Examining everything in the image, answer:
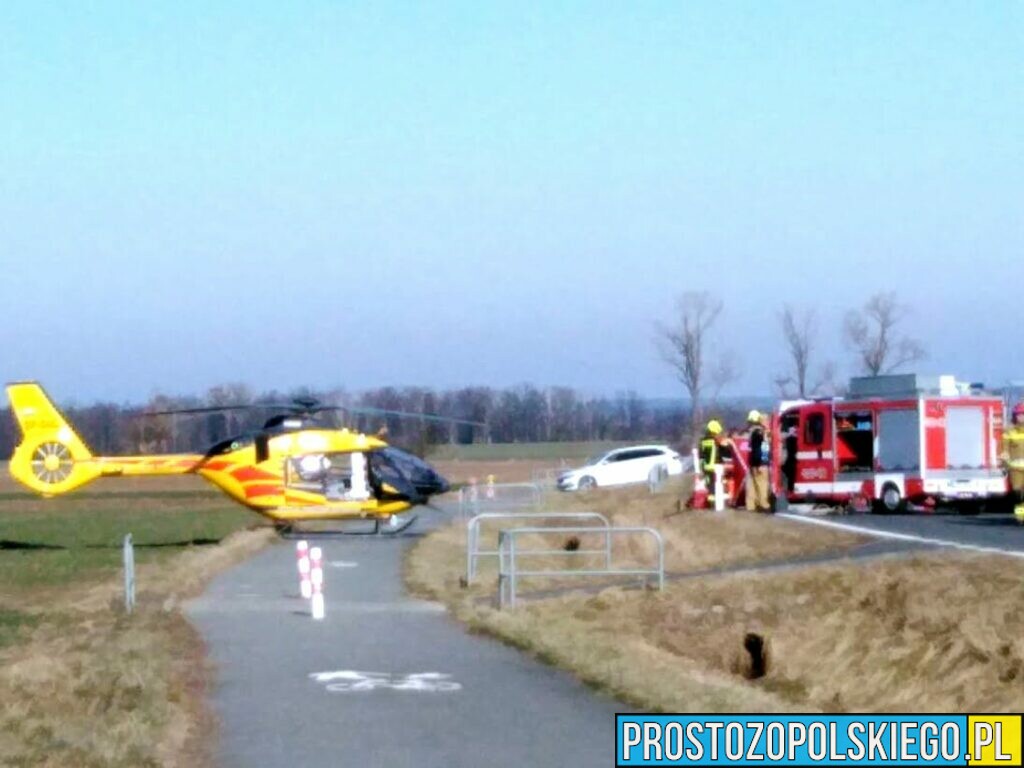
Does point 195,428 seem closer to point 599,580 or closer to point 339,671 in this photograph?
point 599,580

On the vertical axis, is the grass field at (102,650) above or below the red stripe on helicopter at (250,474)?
below

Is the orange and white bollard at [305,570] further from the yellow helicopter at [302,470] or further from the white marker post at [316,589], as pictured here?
the yellow helicopter at [302,470]

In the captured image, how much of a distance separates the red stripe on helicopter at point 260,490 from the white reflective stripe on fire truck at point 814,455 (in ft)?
34.2

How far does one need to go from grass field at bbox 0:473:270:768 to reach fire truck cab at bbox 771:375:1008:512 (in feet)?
36.5

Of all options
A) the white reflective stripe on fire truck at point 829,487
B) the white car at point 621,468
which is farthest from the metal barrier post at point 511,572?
the white car at point 621,468

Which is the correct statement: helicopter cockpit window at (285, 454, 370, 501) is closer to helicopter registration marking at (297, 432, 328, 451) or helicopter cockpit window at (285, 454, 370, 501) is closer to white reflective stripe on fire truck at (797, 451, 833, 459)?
helicopter registration marking at (297, 432, 328, 451)

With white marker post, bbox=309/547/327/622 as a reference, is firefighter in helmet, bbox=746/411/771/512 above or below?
above

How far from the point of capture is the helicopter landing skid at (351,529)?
128 ft

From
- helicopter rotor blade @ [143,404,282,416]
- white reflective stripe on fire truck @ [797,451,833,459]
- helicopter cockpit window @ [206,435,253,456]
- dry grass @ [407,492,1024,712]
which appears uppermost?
helicopter rotor blade @ [143,404,282,416]

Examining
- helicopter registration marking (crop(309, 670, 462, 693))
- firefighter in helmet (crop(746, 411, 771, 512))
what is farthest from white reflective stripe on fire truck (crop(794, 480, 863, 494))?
helicopter registration marking (crop(309, 670, 462, 693))

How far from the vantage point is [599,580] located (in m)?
25.5

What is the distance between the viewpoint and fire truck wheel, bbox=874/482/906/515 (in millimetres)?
34406

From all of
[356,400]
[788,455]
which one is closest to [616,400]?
[356,400]

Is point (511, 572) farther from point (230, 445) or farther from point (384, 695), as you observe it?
point (230, 445)
